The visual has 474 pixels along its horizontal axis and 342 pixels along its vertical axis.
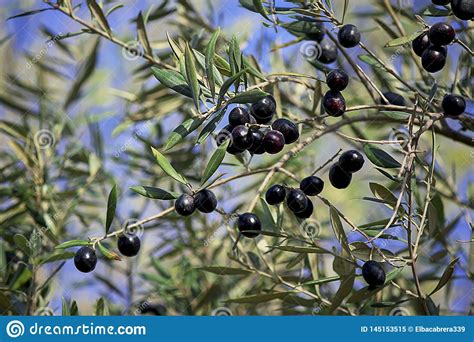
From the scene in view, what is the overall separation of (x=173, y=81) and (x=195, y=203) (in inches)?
8.2

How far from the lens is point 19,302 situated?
1673 mm

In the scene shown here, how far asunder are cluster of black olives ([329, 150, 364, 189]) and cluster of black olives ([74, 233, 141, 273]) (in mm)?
375

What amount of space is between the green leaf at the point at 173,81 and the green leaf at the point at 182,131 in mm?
81

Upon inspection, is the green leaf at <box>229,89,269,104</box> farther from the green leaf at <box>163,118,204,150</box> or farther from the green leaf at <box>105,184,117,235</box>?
the green leaf at <box>105,184,117,235</box>

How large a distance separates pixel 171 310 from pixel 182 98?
1.97 ft

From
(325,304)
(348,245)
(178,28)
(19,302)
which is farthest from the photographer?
(178,28)

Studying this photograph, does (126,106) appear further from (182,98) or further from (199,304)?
(199,304)

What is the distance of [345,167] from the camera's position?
131 cm

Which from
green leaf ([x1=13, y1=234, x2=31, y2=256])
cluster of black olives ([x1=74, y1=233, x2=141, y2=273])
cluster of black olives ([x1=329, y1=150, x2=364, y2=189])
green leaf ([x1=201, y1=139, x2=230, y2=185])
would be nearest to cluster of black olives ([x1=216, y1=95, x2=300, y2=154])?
green leaf ([x1=201, y1=139, x2=230, y2=185])

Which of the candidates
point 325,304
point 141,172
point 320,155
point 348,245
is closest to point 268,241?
point 325,304

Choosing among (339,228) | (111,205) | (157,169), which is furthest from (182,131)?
(157,169)

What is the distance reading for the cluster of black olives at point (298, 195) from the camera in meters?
1.28

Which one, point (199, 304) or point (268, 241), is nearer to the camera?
point (268, 241)

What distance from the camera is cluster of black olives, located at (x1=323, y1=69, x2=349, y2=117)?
1.24 meters
